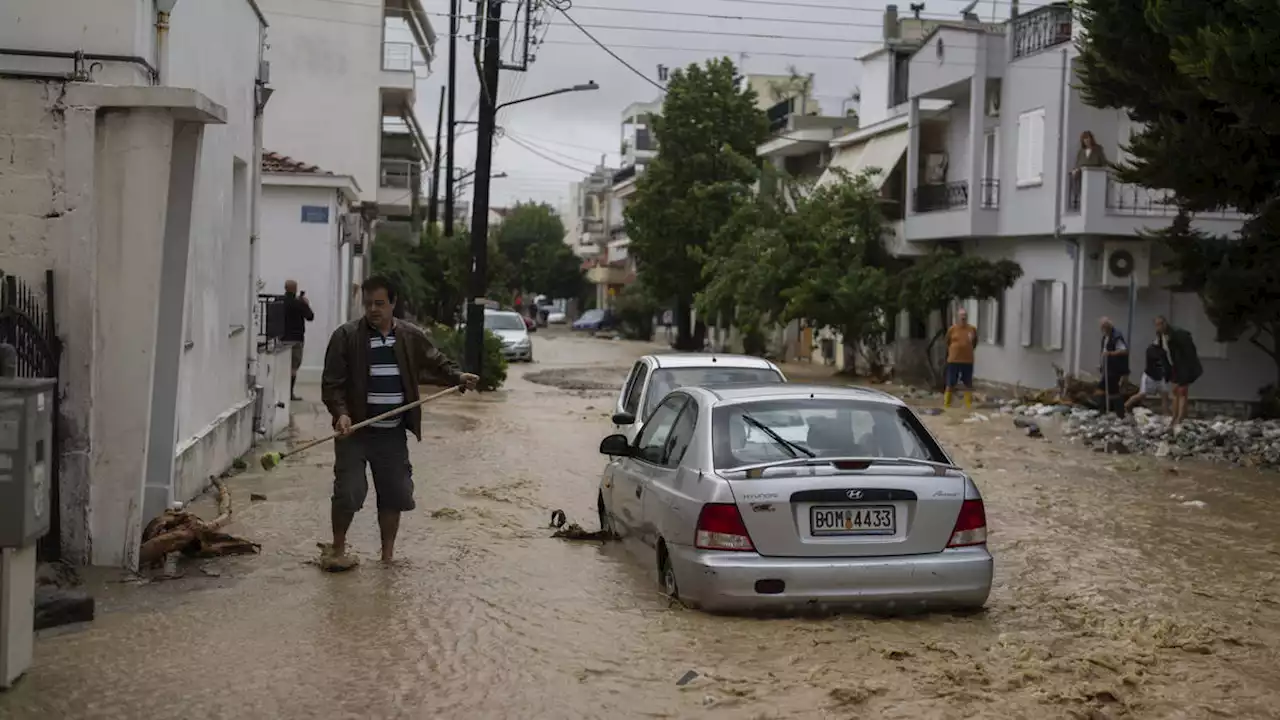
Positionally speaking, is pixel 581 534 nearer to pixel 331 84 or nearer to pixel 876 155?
pixel 331 84

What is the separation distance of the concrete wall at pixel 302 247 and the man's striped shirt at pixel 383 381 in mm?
17773

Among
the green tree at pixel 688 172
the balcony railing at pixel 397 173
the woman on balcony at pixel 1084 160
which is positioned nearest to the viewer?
the woman on balcony at pixel 1084 160

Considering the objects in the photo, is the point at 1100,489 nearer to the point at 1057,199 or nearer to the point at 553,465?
the point at 553,465

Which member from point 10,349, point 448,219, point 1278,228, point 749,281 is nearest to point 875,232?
point 749,281

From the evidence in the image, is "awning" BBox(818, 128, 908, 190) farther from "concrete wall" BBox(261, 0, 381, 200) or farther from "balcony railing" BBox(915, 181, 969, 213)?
"concrete wall" BBox(261, 0, 381, 200)

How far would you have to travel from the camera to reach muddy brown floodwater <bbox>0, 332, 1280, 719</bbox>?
6.63 meters

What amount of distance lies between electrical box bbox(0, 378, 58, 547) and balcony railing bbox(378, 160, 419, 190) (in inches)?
1288

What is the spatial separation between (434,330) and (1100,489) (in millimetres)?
20549

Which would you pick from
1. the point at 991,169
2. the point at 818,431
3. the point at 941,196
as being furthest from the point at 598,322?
the point at 818,431

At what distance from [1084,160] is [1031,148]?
2.42m

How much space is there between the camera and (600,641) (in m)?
7.85

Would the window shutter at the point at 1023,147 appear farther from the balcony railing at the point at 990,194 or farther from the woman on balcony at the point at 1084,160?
the woman on balcony at the point at 1084,160

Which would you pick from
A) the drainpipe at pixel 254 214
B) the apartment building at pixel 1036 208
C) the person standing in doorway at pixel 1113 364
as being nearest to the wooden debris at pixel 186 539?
the drainpipe at pixel 254 214

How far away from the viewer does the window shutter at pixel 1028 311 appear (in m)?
30.2
